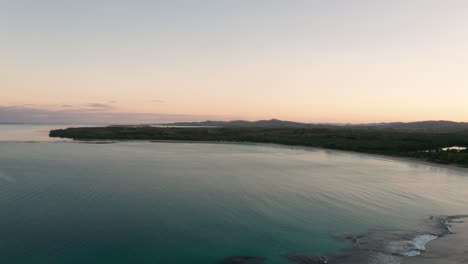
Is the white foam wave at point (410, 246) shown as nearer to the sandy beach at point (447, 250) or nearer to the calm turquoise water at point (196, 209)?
the sandy beach at point (447, 250)

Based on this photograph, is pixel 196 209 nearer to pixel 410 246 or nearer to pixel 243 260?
pixel 243 260

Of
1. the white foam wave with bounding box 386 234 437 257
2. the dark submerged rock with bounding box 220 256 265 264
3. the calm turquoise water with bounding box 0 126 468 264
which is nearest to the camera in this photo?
the dark submerged rock with bounding box 220 256 265 264

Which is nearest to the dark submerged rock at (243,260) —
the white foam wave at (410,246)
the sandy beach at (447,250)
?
the sandy beach at (447,250)

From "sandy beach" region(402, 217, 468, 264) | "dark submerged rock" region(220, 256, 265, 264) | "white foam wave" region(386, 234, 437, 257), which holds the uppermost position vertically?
"sandy beach" region(402, 217, 468, 264)

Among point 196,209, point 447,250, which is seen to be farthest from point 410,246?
point 196,209

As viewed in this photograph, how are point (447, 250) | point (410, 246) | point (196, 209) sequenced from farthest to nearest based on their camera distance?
point (196, 209)
point (410, 246)
point (447, 250)

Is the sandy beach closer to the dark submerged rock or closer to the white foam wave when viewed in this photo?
the white foam wave

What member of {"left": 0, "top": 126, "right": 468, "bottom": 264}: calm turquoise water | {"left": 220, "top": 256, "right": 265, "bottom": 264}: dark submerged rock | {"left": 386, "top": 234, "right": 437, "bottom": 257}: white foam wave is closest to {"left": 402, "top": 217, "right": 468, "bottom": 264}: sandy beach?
{"left": 386, "top": 234, "right": 437, "bottom": 257}: white foam wave
